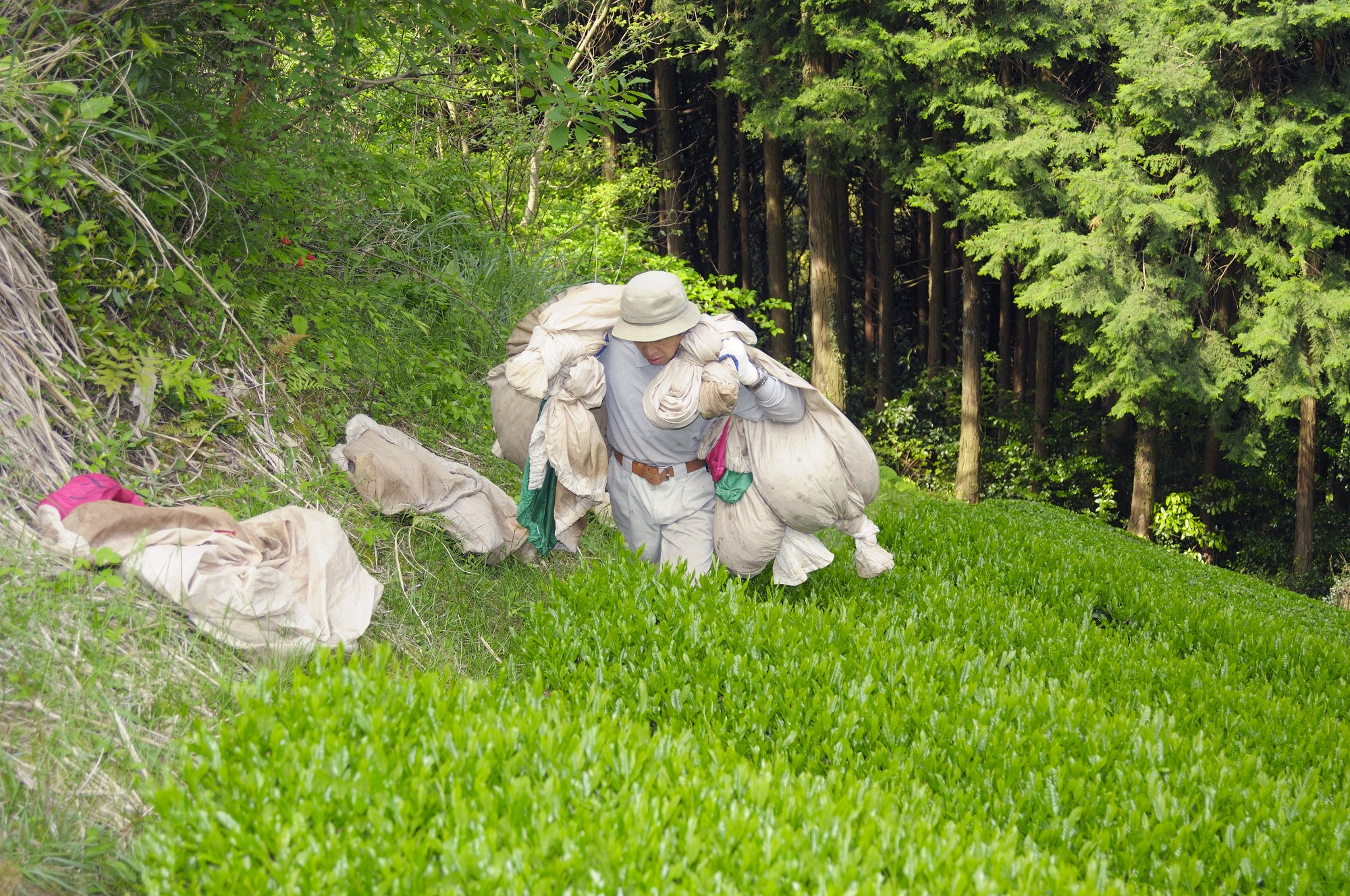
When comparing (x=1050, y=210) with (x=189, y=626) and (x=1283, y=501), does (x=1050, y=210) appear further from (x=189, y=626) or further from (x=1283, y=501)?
(x=189, y=626)

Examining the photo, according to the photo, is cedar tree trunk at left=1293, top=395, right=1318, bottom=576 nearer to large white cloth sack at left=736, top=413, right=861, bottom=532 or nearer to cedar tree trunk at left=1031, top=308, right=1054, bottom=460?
cedar tree trunk at left=1031, top=308, right=1054, bottom=460

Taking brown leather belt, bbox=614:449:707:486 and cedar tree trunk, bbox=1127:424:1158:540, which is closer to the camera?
brown leather belt, bbox=614:449:707:486

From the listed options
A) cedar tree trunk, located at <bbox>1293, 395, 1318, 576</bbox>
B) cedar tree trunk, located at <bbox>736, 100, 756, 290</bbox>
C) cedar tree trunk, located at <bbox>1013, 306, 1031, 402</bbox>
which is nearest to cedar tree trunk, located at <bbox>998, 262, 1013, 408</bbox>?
cedar tree trunk, located at <bbox>1013, 306, 1031, 402</bbox>

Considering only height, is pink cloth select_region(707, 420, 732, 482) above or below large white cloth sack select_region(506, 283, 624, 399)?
below

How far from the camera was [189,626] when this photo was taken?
411 centimetres

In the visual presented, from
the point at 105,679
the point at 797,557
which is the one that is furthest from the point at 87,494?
the point at 797,557

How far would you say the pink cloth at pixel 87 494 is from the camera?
4336 millimetres

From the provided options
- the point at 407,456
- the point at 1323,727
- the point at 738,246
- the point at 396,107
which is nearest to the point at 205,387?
the point at 407,456

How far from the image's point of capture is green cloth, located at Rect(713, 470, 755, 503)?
17.1 feet

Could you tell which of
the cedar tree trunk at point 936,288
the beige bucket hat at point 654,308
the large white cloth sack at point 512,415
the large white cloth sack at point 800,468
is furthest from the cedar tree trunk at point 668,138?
the beige bucket hat at point 654,308

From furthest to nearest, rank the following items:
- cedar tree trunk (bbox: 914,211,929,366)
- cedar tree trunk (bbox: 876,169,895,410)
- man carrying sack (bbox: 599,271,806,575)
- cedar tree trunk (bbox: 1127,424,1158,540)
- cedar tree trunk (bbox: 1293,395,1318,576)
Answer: cedar tree trunk (bbox: 914,211,929,366) → cedar tree trunk (bbox: 876,169,895,410) → cedar tree trunk (bbox: 1127,424,1158,540) → cedar tree trunk (bbox: 1293,395,1318,576) → man carrying sack (bbox: 599,271,806,575)

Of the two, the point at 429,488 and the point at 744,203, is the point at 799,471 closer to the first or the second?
the point at 429,488

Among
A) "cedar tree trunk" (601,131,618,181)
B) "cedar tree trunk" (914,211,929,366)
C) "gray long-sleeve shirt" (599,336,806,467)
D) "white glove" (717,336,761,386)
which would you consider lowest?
"cedar tree trunk" (914,211,929,366)

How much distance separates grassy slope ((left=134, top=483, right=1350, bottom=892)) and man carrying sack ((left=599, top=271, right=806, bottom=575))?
267mm
